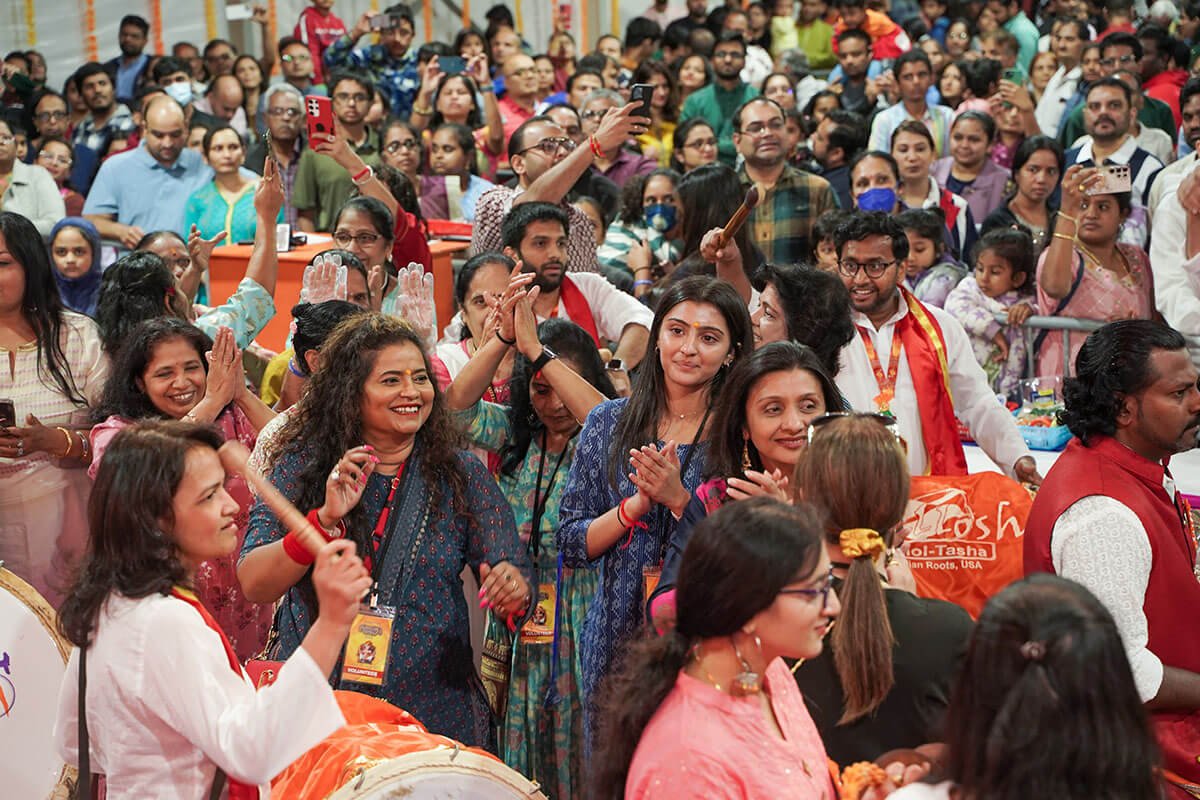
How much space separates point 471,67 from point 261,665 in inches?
264

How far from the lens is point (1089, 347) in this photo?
314 cm

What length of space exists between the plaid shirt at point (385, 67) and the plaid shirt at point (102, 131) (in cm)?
176

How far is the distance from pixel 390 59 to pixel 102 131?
2309 mm

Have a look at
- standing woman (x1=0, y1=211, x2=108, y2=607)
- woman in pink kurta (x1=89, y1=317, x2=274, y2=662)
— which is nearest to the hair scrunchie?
woman in pink kurta (x1=89, y1=317, x2=274, y2=662)

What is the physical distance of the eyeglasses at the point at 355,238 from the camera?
16.4ft

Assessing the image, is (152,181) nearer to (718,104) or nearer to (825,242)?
(718,104)

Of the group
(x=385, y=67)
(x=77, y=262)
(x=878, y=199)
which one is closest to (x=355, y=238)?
(x=77, y=262)

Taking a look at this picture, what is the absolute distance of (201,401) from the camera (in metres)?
3.75

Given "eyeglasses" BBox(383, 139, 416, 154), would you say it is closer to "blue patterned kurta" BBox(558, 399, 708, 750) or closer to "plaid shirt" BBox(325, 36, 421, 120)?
"plaid shirt" BBox(325, 36, 421, 120)

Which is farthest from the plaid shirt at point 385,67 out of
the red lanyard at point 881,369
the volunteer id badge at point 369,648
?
the volunteer id badge at point 369,648

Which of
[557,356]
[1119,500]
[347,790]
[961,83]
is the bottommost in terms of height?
[347,790]

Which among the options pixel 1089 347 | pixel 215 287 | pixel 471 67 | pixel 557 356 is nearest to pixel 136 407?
pixel 557 356

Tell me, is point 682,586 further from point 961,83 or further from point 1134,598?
point 961,83

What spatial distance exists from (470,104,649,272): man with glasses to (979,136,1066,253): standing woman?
2274 millimetres
